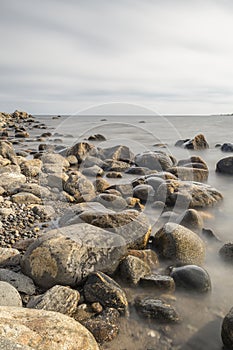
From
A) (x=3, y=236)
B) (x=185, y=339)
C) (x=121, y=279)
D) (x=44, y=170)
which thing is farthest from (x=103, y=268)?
(x=44, y=170)

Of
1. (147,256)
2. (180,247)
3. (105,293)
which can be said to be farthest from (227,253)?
(105,293)

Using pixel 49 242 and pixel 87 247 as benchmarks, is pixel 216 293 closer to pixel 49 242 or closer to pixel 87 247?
pixel 87 247

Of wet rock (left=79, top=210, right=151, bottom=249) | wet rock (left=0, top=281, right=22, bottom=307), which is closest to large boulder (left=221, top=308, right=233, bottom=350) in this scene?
wet rock (left=79, top=210, right=151, bottom=249)

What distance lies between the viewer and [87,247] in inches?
153

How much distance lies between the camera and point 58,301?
3223mm

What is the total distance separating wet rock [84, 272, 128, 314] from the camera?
339 centimetres

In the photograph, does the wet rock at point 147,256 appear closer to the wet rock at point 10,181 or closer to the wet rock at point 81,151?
the wet rock at point 10,181

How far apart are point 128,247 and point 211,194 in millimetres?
3645

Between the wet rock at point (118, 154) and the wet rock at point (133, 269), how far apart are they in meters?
9.05

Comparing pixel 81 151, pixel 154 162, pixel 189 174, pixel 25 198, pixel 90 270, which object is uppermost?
pixel 81 151

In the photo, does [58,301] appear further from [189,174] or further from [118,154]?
[118,154]

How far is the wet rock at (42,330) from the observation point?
6.99 ft

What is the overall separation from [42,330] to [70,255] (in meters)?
1.47

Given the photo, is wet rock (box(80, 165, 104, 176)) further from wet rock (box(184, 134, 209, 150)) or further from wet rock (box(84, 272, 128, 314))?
wet rock (box(184, 134, 209, 150))
